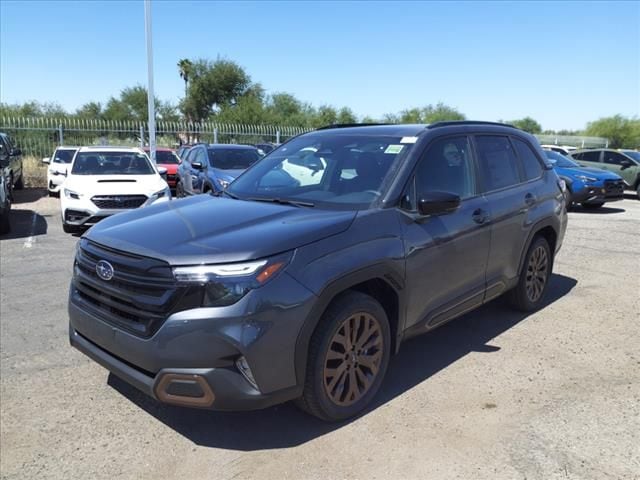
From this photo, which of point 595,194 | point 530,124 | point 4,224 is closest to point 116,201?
A: point 4,224

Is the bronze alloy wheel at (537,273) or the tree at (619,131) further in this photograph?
the tree at (619,131)

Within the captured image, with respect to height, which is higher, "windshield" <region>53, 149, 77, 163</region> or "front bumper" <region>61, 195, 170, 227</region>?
"windshield" <region>53, 149, 77, 163</region>

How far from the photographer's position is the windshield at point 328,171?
142 inches

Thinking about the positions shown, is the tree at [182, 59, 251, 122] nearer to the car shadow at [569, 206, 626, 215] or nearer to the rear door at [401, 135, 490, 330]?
the car shadow at [569, 206, 626, 215]

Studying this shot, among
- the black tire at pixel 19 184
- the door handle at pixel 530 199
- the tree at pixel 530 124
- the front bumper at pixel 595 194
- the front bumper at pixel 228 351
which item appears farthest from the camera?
the tree at pixel 530 124

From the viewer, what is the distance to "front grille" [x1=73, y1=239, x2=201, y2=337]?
2.70 meters

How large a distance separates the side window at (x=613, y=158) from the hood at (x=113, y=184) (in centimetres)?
1524

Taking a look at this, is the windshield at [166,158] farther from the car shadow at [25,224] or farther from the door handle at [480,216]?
the door handle at [480,216]

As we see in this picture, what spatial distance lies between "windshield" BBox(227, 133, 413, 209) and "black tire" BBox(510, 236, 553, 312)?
2.01 meters

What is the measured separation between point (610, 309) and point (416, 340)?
7.83 ft

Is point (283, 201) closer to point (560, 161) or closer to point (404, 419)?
point (404, 419)

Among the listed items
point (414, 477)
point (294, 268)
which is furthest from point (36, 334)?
point (414, 477)

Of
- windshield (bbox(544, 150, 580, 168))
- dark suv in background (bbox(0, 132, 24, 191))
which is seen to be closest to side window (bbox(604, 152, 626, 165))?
windshield (bbox(544, 150, 580, 168))

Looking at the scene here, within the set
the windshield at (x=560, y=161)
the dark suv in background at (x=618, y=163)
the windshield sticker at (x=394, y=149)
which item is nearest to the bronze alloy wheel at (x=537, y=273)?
the windshield sticker at (x=394, y=149)
